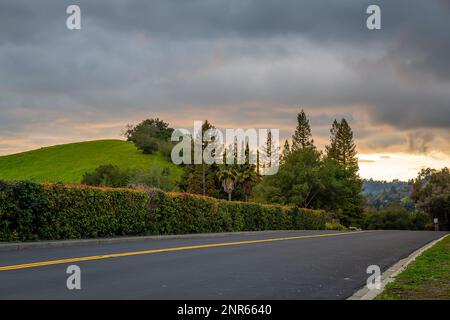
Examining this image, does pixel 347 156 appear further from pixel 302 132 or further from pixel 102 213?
pixel 102 213

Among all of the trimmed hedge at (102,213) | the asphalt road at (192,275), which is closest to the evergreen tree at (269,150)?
the trimmed hedge at (102,213)

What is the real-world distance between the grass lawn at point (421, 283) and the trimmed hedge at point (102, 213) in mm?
12572

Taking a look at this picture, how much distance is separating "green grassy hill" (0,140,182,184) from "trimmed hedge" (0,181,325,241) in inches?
3039

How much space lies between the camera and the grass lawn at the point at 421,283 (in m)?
8.52

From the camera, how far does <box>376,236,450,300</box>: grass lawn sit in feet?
28.0

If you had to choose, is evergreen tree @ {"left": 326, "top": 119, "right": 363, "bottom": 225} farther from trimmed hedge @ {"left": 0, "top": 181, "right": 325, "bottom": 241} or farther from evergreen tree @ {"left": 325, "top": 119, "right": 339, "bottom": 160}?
trimmed hedge @ {"left": 0, "top": 181, "right": 325, "bottom": 241}

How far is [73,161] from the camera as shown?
120625 millimetres

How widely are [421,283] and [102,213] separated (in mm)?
15378

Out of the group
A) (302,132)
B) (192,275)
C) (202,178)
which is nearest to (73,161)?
(202,178)

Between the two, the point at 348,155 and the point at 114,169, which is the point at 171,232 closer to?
the point at 114,169

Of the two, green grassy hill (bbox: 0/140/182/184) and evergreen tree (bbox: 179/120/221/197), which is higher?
green grassy hill (bbox: 0/140/182/184)

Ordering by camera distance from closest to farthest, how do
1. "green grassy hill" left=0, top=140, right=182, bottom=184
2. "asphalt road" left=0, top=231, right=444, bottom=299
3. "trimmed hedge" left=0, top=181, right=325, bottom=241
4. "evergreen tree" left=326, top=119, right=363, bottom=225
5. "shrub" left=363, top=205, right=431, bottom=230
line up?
"asphalt road" left=0, top=231, right=444, bottom=299
"trimmed hedge" left=0, top=181, right=325, bottom=241
"evergreen tree" left=326, top=119, right=363, bottom=225
"shrub" left=363, top=205, right=431, bottom=230
"green grassy hill" left=0, top=140, right=182, bottom=184

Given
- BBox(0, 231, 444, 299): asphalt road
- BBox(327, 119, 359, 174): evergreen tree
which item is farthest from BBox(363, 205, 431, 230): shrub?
BBox(0, 231, 444, 299): asphalt road
